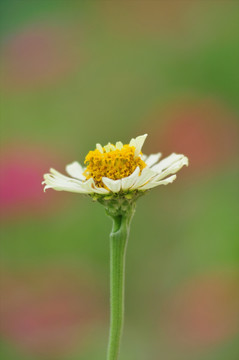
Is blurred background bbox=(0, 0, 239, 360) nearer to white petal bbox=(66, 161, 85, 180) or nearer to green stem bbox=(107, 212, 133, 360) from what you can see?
white petal bbox=(66, 161, 85, 180)

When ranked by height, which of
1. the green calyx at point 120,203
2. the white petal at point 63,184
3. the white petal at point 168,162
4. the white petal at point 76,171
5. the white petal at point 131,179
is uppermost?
the white petal at point 76,171

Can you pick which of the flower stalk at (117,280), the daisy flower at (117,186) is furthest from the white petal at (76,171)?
the flower stalk at (117,280)

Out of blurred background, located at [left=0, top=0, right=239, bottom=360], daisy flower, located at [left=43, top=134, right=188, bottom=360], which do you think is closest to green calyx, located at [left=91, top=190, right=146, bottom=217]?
daisy flower, located at [left=43, top=134, right=188, bottom=360]

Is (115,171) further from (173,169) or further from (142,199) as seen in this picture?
(142,199)

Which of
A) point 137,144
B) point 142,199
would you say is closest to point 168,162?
point 137,144

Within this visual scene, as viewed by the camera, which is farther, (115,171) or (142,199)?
(142,199)

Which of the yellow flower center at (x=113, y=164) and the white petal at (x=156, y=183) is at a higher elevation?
the yellow flower center at (x=113, y=164)

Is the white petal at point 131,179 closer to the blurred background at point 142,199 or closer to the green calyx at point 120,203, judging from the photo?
the green calyx at point 120,203
